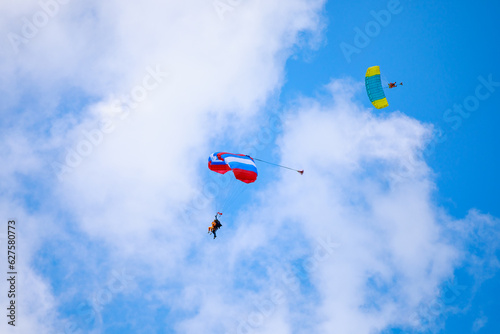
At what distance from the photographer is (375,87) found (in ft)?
111

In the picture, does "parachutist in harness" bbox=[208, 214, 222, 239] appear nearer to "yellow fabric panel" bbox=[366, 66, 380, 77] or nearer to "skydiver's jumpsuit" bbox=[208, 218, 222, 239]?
"skydiver's jumpsuit" bbox=[208, 218, 222, 239]

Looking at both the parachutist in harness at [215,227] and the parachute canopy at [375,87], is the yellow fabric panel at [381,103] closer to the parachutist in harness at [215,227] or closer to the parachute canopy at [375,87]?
the parachute canopy at [375,87]

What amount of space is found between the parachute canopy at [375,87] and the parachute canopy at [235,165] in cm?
1321

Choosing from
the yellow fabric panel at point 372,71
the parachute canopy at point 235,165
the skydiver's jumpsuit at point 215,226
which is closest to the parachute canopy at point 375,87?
the yellow fabric panel at point 372,71

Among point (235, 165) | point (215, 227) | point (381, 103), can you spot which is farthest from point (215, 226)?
point (381, 103)

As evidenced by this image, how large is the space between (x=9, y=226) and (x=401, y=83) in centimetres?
3525

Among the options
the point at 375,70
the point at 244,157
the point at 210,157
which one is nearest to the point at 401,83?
the point at 375,70

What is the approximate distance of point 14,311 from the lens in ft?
95.7

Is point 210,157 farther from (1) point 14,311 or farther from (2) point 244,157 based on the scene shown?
(1) point 14,311

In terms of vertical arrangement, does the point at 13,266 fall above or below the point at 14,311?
above

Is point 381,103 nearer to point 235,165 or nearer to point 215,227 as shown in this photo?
point 235,165

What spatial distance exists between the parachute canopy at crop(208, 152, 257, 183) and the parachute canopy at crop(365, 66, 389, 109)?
13211mm

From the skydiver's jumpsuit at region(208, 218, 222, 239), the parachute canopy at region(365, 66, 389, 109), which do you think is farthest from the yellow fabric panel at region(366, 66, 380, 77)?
the skydiver's jumpsuit at region(208, 218, 222, 239)

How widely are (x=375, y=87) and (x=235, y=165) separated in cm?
1550
